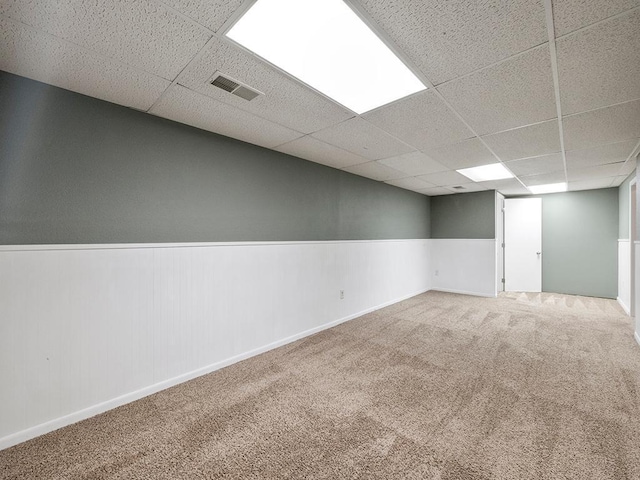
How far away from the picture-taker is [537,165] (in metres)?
3.80

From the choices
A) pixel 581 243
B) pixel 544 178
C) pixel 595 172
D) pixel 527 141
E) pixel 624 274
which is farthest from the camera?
pixel 581 243

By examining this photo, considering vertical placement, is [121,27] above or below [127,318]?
above

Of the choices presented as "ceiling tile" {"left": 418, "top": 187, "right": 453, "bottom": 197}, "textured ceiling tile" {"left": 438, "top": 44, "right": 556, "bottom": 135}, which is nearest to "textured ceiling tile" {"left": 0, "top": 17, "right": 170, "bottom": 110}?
"textured ceiling tile" {"left": 438, "top": 44, "right": 556, "bottom": 135}

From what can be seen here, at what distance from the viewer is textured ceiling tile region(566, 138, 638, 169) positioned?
3016 millimetres

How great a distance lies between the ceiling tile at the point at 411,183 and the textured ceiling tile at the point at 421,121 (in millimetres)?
1863

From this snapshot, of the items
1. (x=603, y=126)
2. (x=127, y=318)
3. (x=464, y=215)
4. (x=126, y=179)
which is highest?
(x=603, y=126)

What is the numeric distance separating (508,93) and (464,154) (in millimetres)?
1435

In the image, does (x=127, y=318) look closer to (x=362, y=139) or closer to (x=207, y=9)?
(x=207, y=9)

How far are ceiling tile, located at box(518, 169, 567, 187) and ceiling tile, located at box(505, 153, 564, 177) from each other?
21 cm

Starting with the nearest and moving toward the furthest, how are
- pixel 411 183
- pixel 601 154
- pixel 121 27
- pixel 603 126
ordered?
1. pixel 121 27
2. pixel 603 126
3. pixel 601 154
4. pixel 411 183

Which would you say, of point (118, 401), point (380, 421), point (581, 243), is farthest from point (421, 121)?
point (581, 243)

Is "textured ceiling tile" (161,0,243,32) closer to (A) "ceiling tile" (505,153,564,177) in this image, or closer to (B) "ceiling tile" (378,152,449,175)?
(B) "ceiling tile" (378,152,449,175)

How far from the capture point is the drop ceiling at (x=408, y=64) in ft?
4.24

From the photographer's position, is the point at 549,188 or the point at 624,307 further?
the point at 549,188
